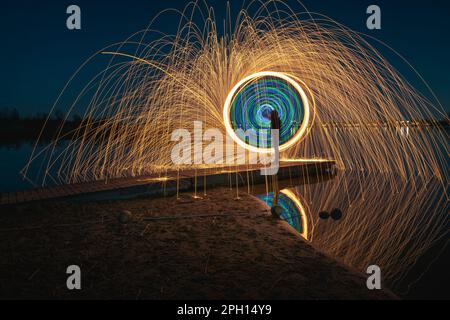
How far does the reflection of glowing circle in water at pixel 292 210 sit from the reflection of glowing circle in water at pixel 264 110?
1.79 m

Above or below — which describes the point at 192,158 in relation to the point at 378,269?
above

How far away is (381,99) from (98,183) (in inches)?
266

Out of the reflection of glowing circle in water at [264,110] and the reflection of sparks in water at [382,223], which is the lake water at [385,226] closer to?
the reflection of sparks in water at [382,223]

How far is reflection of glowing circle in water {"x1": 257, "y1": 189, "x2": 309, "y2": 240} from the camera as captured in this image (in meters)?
5.80

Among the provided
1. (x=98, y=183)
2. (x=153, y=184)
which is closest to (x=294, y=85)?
(x=153, y=184)

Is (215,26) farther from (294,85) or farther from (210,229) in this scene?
(210,229)

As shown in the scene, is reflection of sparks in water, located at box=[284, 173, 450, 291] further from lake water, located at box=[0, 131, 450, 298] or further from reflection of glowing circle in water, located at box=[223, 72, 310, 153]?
reflection of glowing circle in water, located at box=[223, 72, 310, 153]

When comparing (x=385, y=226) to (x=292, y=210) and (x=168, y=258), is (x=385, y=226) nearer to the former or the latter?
(x=292, y=210)

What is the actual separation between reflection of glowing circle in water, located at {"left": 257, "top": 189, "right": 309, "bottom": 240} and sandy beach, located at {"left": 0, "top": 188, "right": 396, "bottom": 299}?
65 centimetres

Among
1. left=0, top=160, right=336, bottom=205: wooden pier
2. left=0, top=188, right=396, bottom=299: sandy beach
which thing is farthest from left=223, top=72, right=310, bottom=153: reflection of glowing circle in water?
left=0, top=188, right=396, bottom=299: sandy beach

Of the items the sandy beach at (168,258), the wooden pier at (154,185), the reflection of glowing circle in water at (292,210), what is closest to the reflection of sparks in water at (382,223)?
the reflection of glowing circle in water at (292,210)

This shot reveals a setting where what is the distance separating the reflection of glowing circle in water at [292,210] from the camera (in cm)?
580

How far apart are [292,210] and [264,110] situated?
14.3ft
